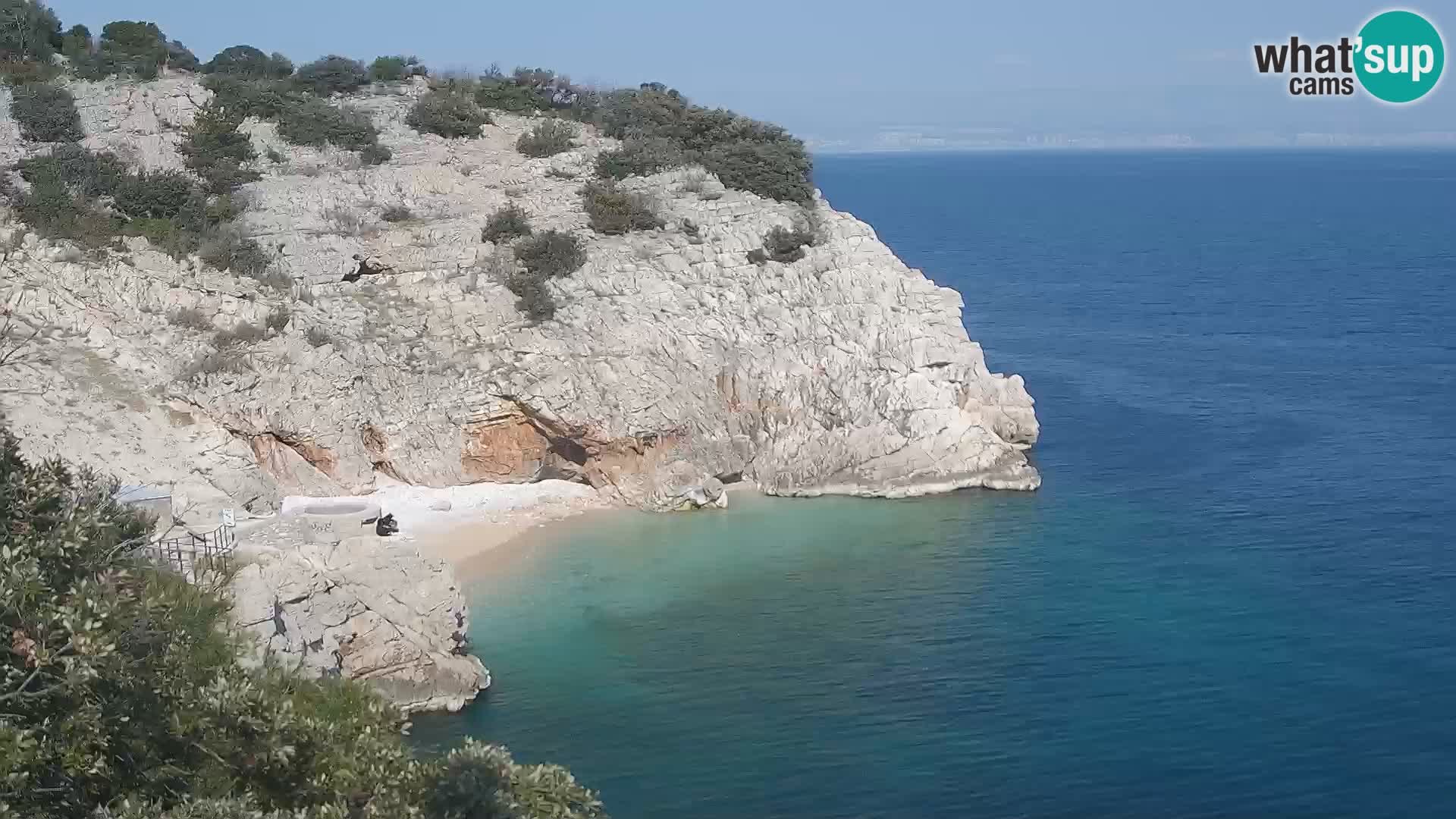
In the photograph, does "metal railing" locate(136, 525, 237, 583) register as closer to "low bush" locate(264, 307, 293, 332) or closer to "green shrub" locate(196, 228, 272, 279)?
"low bush" locate(264, 307, 293, 332)

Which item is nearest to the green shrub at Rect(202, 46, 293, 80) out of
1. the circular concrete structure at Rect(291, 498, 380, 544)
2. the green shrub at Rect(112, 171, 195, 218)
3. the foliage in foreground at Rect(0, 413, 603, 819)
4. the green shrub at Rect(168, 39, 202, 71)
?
the green shrub at Rect(168, 39, 202, 71)

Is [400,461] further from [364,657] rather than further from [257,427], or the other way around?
[364,657]

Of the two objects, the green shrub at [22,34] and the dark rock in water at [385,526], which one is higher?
the green shrub at [22,34]

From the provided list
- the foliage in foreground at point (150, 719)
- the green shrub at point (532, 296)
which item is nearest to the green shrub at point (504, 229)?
the green shrub at point (532, 296)

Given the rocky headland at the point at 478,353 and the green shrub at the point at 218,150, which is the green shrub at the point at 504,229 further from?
the green shrub at the point at 218,150

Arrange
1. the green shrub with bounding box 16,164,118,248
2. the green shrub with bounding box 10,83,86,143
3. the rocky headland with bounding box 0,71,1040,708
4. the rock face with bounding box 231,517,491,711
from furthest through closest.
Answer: the green shrub with bounding box 10,83,86,143
the green shrub with bounding box 16,164,118,248
the rocky headland with bounding box 0,71,1040,708
the rock face with bounding box 231,517,491,711
